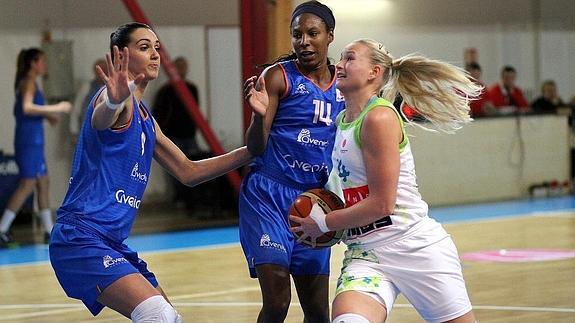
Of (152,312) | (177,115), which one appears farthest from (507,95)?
(152,312)

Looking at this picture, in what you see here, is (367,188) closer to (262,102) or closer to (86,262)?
(262,102)

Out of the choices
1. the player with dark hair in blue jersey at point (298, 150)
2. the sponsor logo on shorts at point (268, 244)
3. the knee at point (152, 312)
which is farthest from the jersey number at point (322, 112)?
the knee at point (152, 312)

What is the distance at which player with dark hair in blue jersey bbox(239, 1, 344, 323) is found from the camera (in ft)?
19.9

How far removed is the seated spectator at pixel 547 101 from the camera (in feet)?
60.0

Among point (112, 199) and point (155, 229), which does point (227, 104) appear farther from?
point (112, 199)

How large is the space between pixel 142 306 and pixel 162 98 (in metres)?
10.3

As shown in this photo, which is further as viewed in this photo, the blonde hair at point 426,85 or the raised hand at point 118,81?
the blonde hair at point 426,85

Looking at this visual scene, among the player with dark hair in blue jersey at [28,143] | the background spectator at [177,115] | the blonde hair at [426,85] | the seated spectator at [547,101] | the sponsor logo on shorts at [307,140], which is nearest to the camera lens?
the blonde hair at [426,85]

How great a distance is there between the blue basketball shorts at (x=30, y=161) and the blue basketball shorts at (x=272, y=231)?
707 cm

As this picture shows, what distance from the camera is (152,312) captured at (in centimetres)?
504

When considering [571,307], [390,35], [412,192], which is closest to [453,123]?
[412,192]

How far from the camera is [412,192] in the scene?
5.14m

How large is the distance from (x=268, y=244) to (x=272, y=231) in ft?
0.27

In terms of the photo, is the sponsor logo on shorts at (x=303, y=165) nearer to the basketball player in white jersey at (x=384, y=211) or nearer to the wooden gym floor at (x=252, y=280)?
the basketball player in white jersey at (x=384, y=211)
